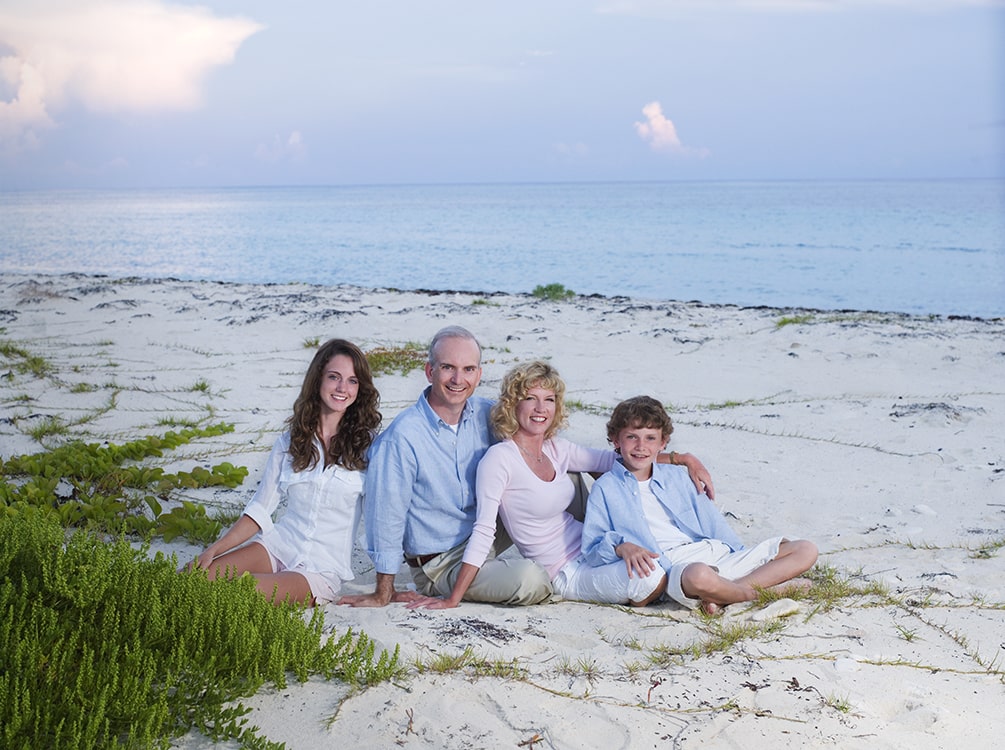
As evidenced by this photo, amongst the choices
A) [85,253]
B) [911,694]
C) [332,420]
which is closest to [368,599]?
[332,420]

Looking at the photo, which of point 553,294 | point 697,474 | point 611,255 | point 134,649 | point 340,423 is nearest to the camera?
point 134,649

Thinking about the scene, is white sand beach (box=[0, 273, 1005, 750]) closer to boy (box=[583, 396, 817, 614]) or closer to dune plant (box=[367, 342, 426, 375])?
boy (box=[583, 396, 817, 614])

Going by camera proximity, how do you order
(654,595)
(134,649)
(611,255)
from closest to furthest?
(134,649), (654,595), (611,255)

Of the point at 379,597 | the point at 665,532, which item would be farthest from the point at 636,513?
the point at 379,597

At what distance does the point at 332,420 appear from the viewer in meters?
4.36

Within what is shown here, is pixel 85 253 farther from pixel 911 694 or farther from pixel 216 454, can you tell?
pixel 911 694

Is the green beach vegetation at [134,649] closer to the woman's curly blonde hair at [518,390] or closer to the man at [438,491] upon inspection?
the man at [438,491]

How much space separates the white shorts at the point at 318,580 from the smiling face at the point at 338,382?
0.73 m

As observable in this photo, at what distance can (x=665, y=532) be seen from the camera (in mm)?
4391

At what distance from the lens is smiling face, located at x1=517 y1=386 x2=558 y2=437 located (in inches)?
166

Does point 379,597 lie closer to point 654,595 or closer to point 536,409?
point 536,409

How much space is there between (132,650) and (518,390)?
1935mm

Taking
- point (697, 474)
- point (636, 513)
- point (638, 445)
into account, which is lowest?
point (636, 513)

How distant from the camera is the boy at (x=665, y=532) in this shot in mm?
4055
